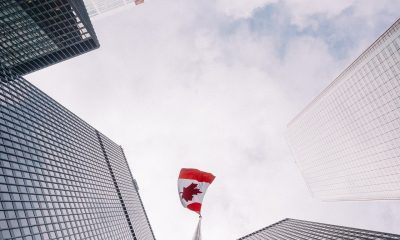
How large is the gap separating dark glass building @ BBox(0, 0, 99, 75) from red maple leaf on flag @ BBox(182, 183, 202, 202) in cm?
7463

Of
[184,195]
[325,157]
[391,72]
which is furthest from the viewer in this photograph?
[325,157]

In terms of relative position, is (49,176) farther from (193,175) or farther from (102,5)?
(102,5)

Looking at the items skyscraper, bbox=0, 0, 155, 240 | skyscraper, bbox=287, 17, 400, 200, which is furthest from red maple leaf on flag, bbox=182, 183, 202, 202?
skyscraper, bbox=287, 17, 400, 200

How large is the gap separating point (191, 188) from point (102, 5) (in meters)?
118

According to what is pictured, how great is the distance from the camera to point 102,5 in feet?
432

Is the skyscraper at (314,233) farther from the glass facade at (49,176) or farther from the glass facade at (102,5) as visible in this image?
the glass facade at (102,5)

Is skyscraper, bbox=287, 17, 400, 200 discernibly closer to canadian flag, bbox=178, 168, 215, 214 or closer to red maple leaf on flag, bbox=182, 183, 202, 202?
canadian flag, bbox=178, 168, 215, 214

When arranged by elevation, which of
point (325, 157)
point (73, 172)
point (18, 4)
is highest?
point (18, 4)

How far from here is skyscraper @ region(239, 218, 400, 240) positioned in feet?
295

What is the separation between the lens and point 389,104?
117m

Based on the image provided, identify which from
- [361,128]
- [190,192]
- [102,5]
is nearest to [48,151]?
[102,5]

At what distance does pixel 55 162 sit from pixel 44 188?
1186 centimetres

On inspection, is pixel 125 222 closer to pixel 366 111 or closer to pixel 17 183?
pixel 17 183

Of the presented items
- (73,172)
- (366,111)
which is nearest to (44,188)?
(73,172)
